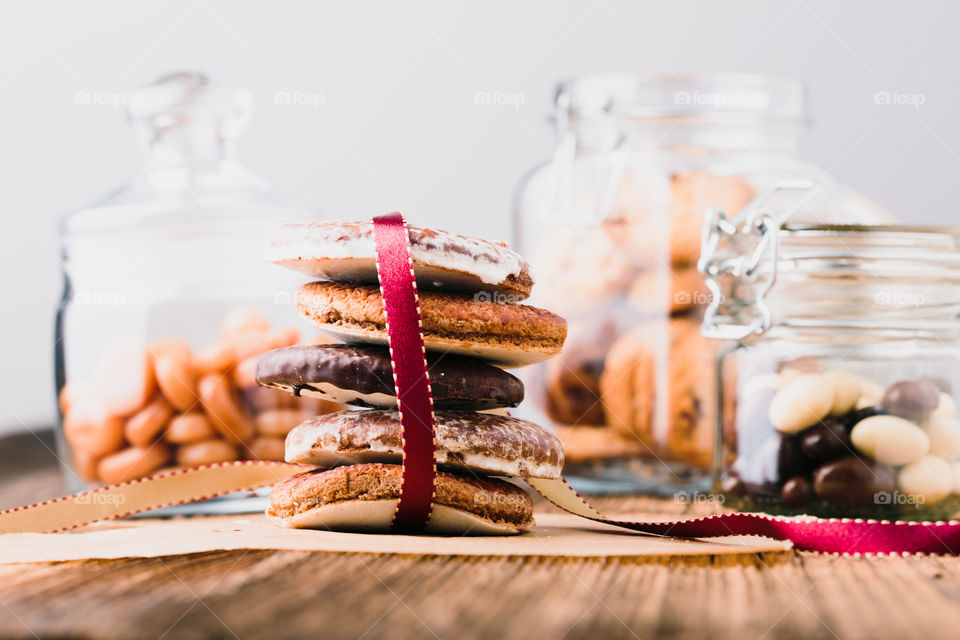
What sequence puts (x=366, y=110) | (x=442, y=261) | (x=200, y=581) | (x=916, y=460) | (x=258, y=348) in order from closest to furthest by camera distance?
(x=200, y=581), (x=442, y=261), (x=916, y=460), (x=258, y=348), (x=366, y=110)

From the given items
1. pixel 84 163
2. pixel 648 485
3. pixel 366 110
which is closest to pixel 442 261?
pixel 648 485

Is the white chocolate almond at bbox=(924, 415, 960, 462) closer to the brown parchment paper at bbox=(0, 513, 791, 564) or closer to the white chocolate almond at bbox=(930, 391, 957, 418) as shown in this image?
the white chocolate almond at bbox=(930, 391, 957, 418)

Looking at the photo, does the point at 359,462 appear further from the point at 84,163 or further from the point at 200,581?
the point at 84,163

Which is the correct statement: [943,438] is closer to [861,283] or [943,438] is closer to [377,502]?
[861,283]

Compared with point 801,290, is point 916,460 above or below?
below

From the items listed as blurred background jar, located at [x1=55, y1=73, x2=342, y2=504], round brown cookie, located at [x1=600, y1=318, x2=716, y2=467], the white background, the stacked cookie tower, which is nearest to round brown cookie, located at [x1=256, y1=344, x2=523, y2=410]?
the stacked cookie tower

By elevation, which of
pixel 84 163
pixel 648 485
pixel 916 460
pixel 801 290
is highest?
pixel 84 163

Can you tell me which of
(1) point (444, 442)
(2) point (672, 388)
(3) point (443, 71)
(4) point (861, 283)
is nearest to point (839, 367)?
(4) point (861, 283)
